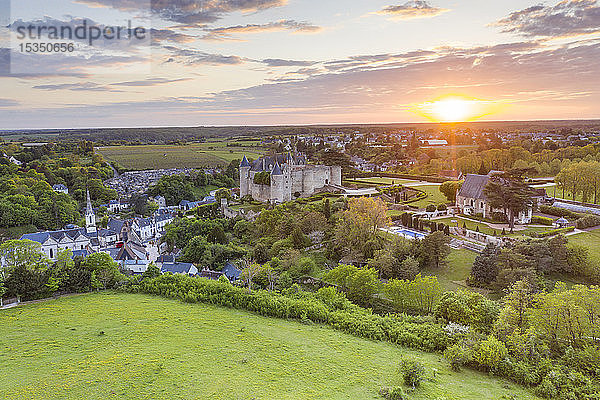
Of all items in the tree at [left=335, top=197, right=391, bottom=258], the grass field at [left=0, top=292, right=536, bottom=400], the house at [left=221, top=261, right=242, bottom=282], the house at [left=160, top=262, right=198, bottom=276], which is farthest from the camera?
the tree at [left=335, top=197, right=391, bottom=258]

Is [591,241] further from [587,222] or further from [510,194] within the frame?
[510,194]

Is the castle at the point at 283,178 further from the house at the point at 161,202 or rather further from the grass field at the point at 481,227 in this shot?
the house at the point at 161,202

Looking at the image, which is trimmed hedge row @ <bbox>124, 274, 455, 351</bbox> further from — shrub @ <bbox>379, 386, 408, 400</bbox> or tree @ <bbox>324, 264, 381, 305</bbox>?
shrub @ <bbox>379, 386, 408, 400</bbox>

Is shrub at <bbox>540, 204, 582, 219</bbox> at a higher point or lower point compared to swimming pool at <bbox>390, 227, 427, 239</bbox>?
higher

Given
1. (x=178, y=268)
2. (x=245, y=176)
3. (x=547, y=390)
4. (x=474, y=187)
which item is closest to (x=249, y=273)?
(x=178, y=268)

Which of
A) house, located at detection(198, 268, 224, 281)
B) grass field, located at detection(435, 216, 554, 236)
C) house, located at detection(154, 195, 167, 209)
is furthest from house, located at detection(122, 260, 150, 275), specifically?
house, located at detection(154, 195, 167, 209)

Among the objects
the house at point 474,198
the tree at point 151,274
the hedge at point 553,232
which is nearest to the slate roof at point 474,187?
the house at point 474,198
